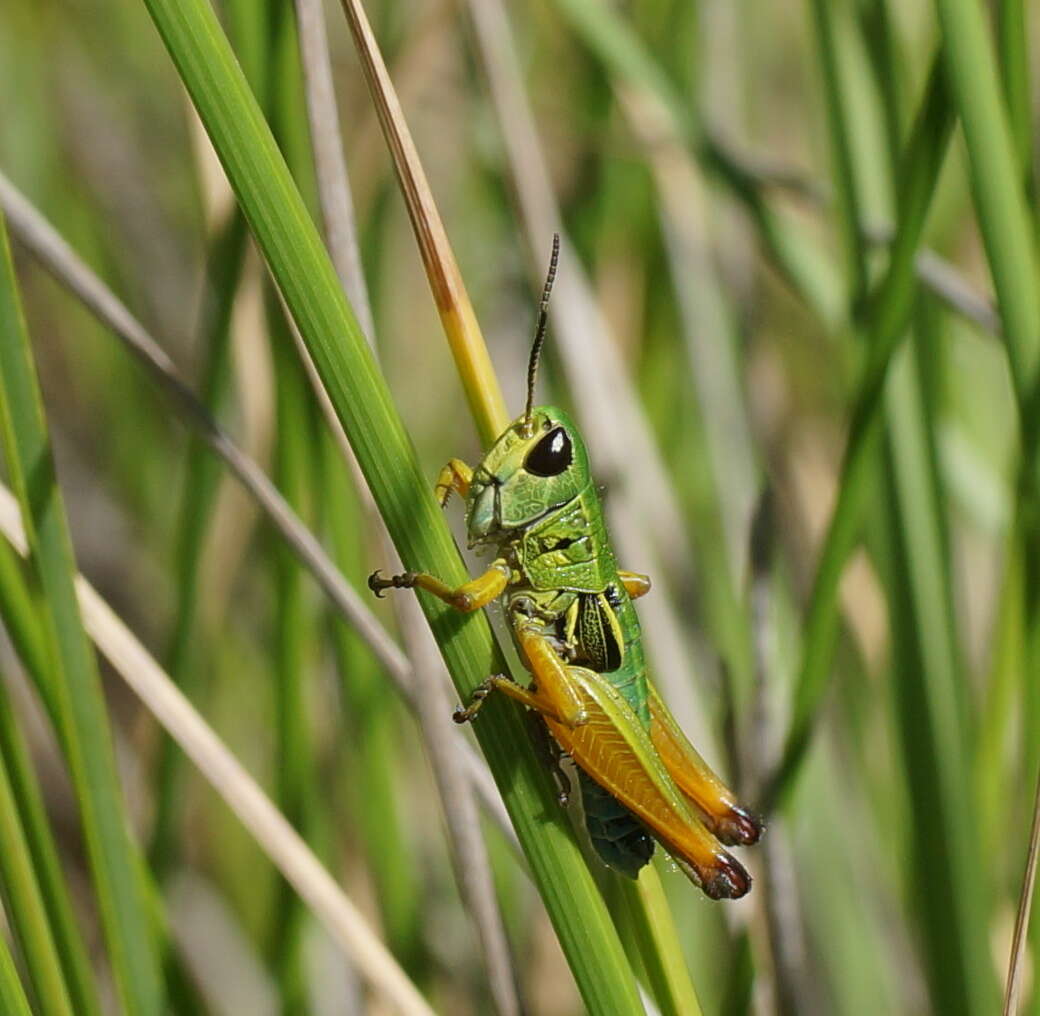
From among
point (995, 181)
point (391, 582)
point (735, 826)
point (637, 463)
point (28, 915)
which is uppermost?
point (995, 181)

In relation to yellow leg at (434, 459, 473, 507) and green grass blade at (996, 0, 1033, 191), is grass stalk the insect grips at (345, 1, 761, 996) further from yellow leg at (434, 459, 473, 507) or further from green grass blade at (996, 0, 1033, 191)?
green grass blade at (996, 0, 1033, 191)

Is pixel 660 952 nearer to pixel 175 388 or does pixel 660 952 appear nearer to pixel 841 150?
pixel 175 388

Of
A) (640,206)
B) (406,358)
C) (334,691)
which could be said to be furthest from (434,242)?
(406,358)

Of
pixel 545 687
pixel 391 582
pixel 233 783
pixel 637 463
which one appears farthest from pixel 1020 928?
pixel 637 463

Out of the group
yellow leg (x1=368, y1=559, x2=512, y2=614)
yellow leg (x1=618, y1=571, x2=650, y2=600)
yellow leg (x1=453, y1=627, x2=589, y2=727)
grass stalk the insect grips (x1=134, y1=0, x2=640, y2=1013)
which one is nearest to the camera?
grass stalk the insect grips (x1=134, y1=0, x2=640, y2=1013)

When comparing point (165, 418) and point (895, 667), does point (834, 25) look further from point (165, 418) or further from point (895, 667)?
point (165, 418)

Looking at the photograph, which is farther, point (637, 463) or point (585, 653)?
point (637, 463)

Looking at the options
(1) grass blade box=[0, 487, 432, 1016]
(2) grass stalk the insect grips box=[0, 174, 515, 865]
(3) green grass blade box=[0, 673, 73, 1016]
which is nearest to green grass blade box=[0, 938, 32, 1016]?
(3) green grass blade box=[0, 673, 73, 1016]
